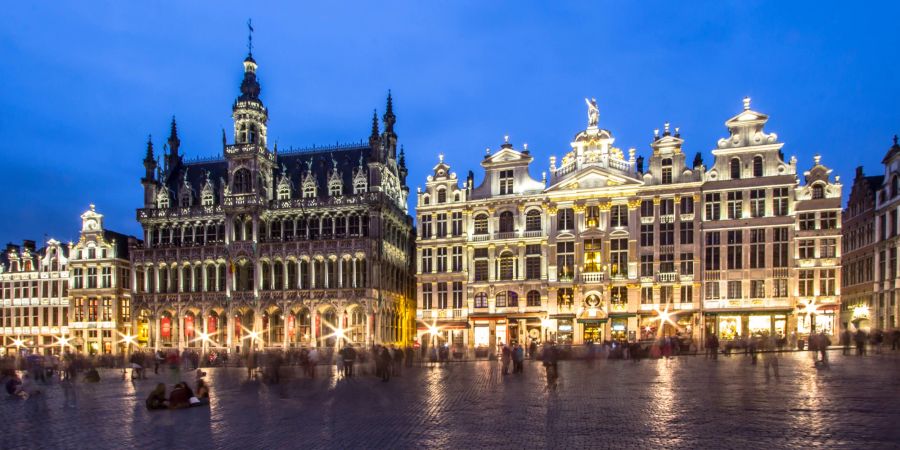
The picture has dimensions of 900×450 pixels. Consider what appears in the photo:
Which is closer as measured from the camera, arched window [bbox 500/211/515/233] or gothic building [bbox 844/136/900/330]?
gothic building [bbox 844/136/900/330]

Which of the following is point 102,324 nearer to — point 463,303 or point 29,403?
point 463,303

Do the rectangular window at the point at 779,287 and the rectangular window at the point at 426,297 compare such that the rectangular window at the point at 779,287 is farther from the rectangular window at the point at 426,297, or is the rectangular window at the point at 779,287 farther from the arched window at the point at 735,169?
the rectangular window at the point at 426,297

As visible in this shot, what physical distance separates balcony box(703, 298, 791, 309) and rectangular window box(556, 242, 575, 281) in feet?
37.1

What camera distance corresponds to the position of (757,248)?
61.3 m

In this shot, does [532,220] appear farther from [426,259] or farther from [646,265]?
[426,259]

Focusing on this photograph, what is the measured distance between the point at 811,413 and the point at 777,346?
32.9m

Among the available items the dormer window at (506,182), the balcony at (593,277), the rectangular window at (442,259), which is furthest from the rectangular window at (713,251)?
the rectangular window at (442,259)

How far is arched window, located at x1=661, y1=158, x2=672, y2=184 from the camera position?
63.7 metres

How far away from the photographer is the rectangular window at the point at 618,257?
211 ft

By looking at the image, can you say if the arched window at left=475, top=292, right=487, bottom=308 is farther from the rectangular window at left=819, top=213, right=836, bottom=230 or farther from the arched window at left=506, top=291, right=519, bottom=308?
the rectangular window at left=819, top=213, right=836, bottom=230

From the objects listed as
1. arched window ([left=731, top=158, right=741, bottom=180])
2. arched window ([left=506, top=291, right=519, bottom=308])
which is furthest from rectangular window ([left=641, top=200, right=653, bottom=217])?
arched window ([left=506, top=291, right=519, bottom=308])

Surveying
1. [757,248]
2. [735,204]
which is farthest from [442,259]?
[757,248]

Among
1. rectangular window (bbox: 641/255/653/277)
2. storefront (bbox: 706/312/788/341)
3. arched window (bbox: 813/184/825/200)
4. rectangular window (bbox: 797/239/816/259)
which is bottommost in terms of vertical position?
storefront (bbox: 706/312/788/341)

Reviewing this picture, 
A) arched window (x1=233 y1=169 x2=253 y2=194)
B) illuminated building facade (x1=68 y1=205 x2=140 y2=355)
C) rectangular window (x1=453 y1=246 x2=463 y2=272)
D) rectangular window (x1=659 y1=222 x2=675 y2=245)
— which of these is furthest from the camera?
→ illuminated building facade (x1=68 y1=205 x2=140 y2=355)
